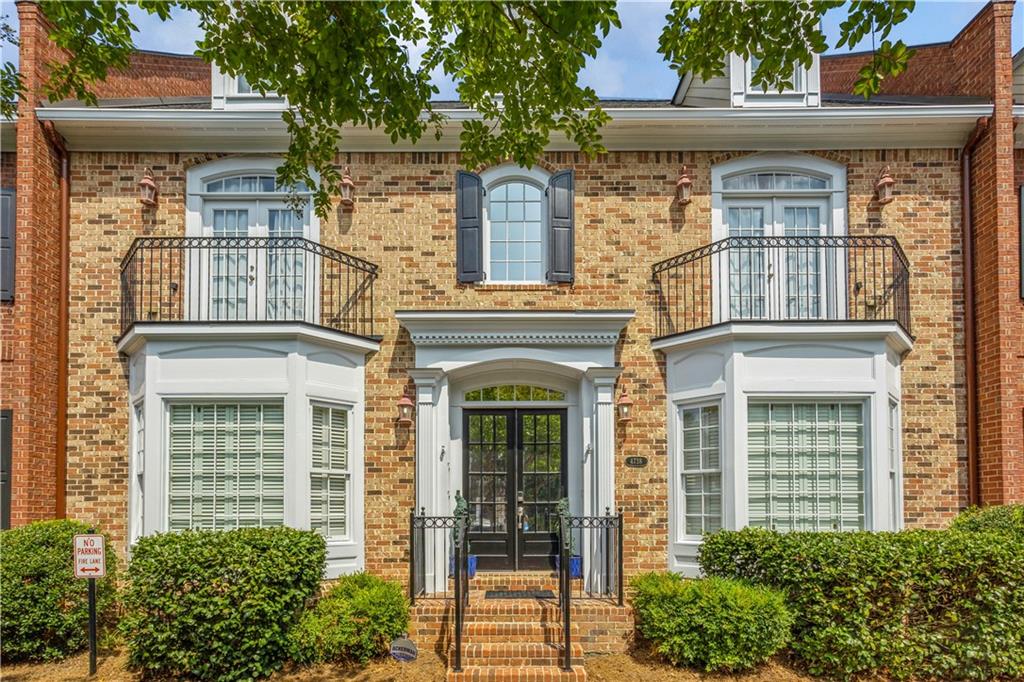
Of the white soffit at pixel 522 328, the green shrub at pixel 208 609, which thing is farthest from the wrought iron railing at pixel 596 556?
the green shrub at pixel 208 609

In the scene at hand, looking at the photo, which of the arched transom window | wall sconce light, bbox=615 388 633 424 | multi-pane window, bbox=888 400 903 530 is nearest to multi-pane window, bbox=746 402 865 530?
multi-pane window, bbox=888 400 903 530

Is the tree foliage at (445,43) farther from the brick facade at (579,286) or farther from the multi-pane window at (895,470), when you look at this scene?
the multi-pane window at (895,470)

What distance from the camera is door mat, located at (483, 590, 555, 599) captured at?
8.66m

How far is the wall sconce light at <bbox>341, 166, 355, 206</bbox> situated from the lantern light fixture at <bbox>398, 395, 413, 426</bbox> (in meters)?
2.72

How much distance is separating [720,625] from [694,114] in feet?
20.4

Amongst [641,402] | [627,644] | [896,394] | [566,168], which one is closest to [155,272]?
[566,168]

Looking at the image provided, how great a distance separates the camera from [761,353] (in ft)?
29.7

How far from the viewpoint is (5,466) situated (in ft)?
29.8

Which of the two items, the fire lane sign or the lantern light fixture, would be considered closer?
the fire lane sign

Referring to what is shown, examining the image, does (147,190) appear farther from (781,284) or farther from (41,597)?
(781,284)

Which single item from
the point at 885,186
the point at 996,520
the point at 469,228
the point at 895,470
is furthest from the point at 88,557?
the point at 885,186

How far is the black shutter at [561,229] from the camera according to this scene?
32.2 ft

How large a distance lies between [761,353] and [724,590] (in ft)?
9.75

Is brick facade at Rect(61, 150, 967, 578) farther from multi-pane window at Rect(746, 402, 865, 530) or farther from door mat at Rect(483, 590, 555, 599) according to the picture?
door mat at Rect(483, 590, 555, 599)
